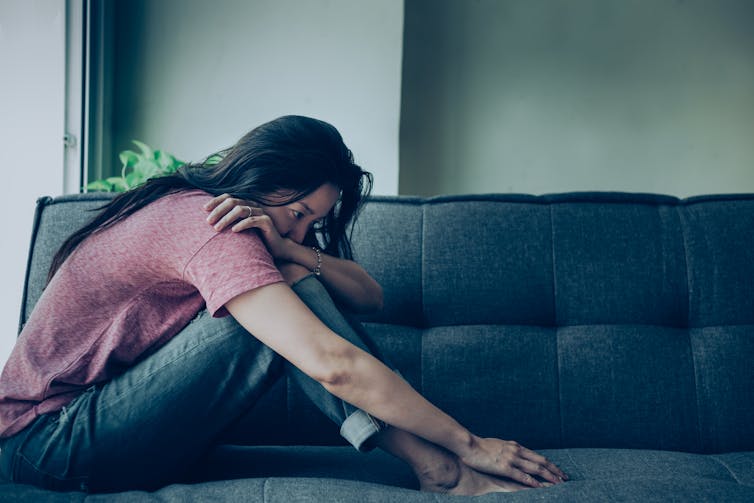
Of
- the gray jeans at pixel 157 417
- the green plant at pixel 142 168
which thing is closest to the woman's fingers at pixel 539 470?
the gray jeans at pixel 157 417

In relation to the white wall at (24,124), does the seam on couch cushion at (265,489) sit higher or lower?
lower

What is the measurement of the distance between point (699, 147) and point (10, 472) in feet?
10.1

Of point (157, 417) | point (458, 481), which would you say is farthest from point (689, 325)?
point (157, 417)

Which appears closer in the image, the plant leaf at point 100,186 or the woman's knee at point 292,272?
the woman's knee at point 292,272

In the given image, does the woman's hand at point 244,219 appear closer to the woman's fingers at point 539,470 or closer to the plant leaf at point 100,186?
the woman's fingers at point 539,470

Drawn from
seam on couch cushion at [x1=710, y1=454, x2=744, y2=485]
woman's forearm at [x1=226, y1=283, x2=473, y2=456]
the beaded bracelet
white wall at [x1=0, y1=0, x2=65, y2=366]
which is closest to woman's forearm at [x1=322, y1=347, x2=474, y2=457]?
woman's forearm at [x1=226, y1=283, x2=473, y2=456]

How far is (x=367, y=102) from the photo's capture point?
2.57 m

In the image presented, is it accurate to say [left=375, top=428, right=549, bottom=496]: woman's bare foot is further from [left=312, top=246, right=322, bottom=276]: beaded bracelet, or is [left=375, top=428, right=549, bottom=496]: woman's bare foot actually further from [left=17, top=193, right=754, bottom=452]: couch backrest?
[left=312, top=246, right=322, bottom=276]: beaded bracelet

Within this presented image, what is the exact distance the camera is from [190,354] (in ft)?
3.38

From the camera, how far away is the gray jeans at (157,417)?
3.33ft

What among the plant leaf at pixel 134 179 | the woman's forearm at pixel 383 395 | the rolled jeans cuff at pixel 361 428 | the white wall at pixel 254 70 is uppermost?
the white wall at pixel 254 70

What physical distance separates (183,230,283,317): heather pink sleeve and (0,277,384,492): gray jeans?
0.08m

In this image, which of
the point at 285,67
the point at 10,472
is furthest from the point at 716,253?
the point at 285,67

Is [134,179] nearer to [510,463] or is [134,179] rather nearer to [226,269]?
[226,269]
